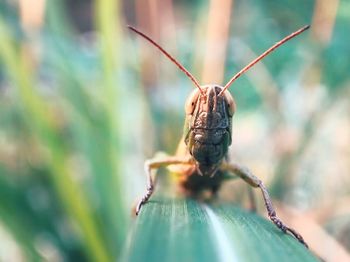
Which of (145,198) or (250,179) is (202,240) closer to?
(145,198)

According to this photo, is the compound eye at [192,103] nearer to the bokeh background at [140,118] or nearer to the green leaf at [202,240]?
the green leaf at [202,240]

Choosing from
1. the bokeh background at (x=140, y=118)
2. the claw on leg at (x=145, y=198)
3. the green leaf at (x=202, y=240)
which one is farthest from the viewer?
the bokeh background at (x=140, y=118)

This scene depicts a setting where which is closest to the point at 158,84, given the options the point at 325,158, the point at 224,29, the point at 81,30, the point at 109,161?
the point at 224,29

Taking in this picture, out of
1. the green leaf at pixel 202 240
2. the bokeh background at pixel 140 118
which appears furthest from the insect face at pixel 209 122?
the bokeh background at pixel 140 118

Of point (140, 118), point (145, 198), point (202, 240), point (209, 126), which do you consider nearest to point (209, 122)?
point (209, 126)

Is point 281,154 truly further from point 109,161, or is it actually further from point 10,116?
point 10,116
